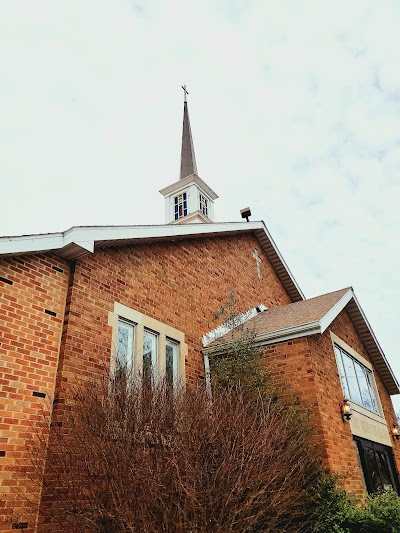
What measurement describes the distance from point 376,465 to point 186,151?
24.0 meters

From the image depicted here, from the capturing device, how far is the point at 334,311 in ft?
30.9

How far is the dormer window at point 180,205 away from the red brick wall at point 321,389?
57.0ft

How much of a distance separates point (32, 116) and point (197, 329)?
1738 centimetres

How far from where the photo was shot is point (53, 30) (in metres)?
10.9

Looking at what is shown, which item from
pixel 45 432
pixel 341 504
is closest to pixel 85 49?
pixel 45 432

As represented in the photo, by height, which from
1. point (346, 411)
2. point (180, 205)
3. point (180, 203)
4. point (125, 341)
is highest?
point (180, 203)

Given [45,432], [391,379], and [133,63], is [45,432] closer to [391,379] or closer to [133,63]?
[391,379]

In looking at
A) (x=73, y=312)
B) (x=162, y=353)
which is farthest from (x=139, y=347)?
(x=73, y=312)

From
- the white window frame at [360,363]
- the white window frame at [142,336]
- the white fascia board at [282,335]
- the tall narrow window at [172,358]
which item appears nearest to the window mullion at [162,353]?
the white window frame at [142,336]

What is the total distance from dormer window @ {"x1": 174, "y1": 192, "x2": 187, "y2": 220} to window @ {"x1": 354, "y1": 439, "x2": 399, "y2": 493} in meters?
17.3

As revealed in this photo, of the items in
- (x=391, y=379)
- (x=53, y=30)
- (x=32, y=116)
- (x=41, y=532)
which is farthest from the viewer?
(x=32, y=116)

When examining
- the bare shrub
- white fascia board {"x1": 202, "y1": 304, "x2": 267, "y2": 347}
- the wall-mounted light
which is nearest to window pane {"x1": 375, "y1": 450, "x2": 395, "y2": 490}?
the wall-mounted light

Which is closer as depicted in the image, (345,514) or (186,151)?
(345,514)

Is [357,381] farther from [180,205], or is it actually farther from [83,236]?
[180,205]
